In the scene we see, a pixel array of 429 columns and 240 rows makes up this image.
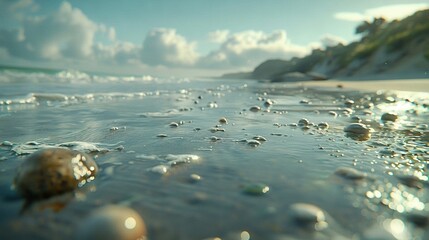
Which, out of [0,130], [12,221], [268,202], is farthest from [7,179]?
[0,130]

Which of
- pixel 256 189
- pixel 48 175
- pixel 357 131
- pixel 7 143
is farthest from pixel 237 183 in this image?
pixel 7 143

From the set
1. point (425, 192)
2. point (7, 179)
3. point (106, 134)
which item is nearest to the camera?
point (425, 192)

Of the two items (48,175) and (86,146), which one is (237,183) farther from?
(86,146)

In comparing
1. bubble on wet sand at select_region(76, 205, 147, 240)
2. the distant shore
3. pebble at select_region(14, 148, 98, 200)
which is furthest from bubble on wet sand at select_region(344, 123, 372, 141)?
the distant shore

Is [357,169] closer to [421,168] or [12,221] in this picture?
[421,168]

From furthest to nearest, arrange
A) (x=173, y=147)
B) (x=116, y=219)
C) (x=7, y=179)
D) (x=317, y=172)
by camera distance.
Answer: (x=173, y=147) < (x=317, y=172) < (x=7, y=179) < (x=116, y=219)

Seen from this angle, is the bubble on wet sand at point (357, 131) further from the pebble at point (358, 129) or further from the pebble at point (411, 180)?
the pebble at point (411, 180)
